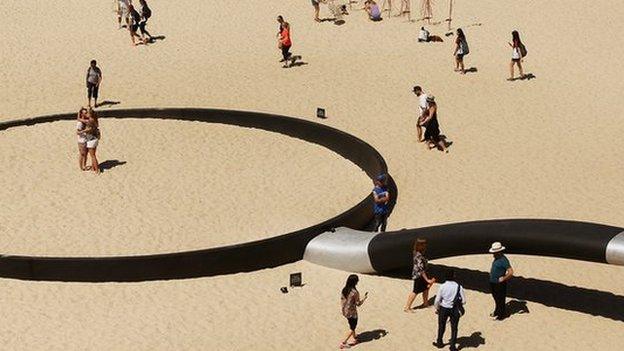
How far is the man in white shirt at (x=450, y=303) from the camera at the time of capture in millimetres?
17188

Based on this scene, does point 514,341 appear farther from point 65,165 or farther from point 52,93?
point 52,93

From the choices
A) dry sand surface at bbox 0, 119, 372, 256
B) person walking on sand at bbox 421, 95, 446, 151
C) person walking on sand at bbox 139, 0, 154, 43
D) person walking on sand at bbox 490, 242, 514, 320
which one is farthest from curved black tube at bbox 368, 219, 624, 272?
person walking on sand at bbox 139, 0, 154, 43

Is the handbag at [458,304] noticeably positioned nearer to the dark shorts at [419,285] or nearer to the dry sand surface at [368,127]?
the dry sand surface at [368,127]

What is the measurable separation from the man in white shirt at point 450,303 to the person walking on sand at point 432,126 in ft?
32.4

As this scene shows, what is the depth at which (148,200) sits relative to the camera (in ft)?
78.6

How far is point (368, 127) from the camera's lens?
29.4 meters

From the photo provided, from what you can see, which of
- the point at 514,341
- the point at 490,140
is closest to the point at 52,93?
the point at 490,140

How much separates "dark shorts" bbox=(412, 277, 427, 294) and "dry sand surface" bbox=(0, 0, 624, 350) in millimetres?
388

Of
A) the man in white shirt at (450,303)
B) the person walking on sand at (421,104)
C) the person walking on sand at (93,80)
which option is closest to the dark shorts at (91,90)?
the person walking on sand at (93,80)

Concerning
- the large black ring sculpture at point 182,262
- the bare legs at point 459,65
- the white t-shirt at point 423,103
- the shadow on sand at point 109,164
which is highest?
the bare legs at point 459,65

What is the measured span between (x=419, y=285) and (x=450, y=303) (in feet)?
5.43

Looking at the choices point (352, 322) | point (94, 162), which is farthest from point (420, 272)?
point (94, 162)

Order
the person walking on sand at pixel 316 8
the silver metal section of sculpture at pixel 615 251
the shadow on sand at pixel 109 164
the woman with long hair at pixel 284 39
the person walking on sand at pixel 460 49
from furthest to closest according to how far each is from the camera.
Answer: the person walking on sand at pixel 316 8 → the woman with long hair at pixel 284 39 → the person walking on sand at pixel 460 49 → the shadow on sand at pixel 109 164 → the silver metal section of sculpture at pixel 615 251

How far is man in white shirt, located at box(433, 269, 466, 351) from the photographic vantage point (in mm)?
17188
